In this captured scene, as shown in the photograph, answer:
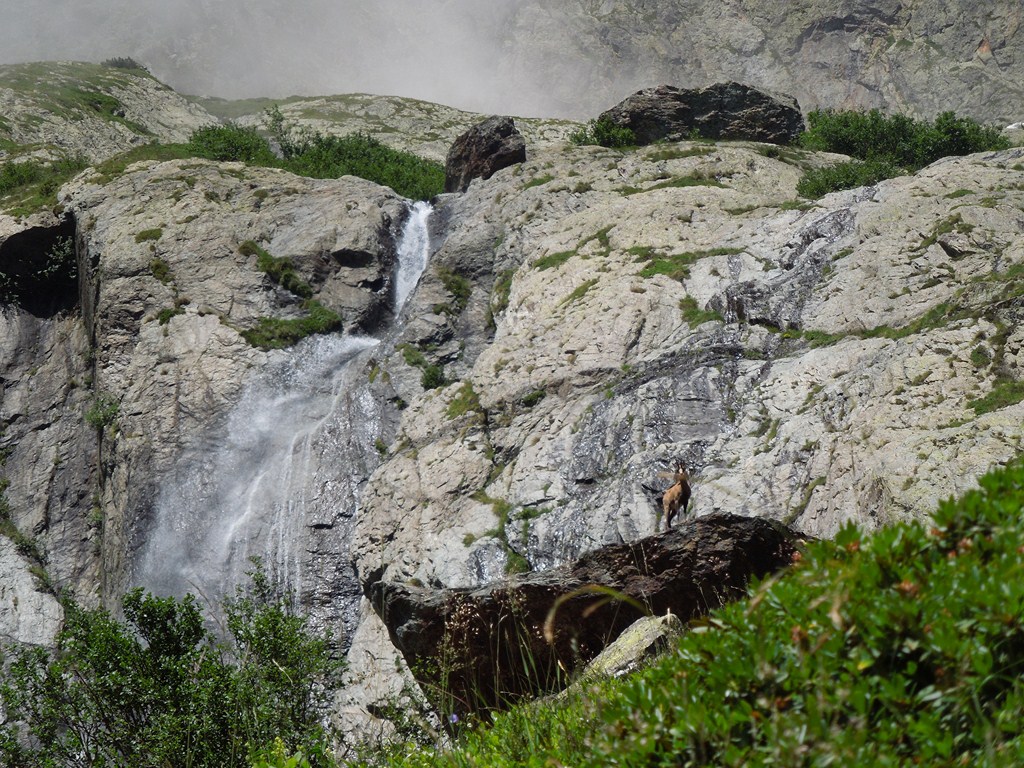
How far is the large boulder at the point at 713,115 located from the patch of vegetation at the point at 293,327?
61.0 feet

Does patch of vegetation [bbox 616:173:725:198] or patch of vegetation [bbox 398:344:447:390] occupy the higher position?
patch of vegetation [bbox 616:173:725:198]

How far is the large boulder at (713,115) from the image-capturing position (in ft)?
138

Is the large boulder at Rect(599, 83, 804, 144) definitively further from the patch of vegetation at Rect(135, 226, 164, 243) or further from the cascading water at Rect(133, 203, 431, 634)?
the patch of vegetation at Rect(135, 226, 164, 243)

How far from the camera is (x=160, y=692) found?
1143cm

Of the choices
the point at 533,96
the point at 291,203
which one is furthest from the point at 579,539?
the point at 533,96

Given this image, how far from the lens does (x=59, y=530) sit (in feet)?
105

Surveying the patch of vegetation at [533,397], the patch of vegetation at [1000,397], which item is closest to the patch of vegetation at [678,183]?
the patch of vegetation at [533,397]

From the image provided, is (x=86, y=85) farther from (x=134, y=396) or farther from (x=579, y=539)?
(x=579, y=539)

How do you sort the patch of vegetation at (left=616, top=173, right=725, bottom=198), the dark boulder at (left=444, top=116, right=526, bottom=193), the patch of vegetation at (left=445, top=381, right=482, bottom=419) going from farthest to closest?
the dark boulder at (left=444, top=116, right=526, bottom=193), the patch of vegetation at (left=616, top=173, right=725, bottom=198), the patch of vegetation at (left=445, top=381, right=482, bottom=419)

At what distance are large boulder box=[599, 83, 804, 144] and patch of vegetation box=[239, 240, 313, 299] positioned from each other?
18347mm

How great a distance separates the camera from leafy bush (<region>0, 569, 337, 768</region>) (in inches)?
397

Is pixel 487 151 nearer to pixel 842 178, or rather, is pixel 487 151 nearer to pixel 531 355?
pixel 842 178

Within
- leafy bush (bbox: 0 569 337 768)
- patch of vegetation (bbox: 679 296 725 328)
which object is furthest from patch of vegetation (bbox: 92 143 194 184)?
leafy bush (bbox: 0 569 337 768)

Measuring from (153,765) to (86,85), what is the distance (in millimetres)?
91800
